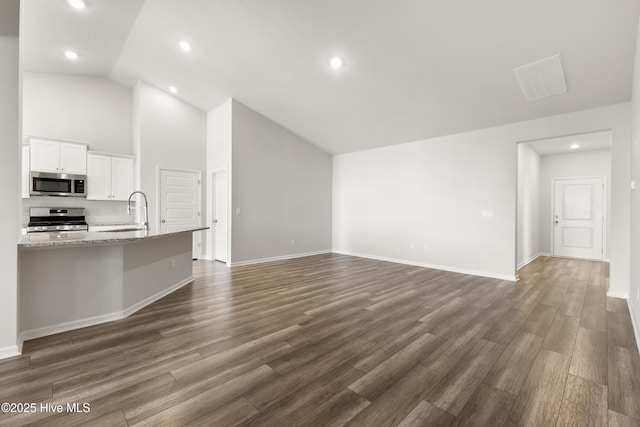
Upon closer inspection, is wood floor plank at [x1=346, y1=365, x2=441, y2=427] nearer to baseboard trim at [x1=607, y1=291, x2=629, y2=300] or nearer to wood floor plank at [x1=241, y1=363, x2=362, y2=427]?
wood floor plank at [x1=241, y1=363, x2=362, y2=427]

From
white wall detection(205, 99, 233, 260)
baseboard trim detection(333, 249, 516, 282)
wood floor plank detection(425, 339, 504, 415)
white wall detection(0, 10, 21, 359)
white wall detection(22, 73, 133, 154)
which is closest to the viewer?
wood floor plank detection(425, 339, 504, 415)

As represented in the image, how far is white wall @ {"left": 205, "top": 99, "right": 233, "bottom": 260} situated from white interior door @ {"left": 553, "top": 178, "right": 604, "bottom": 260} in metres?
8.62

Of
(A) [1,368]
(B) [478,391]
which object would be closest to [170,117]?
(A) [1,368]

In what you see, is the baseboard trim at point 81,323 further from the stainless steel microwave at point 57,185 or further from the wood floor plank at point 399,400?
the stainless steel microwave at point 57,185

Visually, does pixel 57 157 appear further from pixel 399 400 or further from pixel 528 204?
pixel 528 204

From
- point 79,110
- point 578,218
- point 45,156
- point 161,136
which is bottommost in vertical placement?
point 578,218

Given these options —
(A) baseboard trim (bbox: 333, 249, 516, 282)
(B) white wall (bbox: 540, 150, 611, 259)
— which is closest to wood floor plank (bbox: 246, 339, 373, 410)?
(A) baseboard trim (bbox: 333, 249, 516, 282)

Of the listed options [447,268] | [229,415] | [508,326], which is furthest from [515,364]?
[447,268]

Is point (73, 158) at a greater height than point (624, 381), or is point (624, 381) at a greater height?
point (73, 158)

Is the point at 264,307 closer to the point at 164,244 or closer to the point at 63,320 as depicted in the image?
the point at 164,244

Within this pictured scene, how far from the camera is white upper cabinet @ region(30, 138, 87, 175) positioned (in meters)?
5.14

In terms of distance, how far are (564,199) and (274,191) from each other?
7772 mm

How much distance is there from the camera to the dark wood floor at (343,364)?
1653 millimetres

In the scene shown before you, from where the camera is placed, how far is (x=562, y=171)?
7.55 meters
